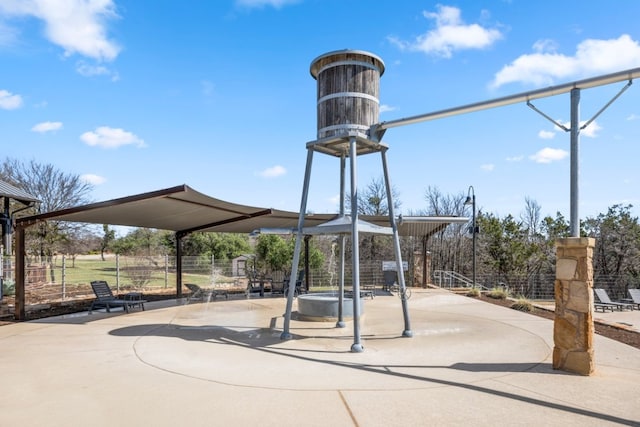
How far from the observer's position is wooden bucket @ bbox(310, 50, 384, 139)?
7723 millimetres

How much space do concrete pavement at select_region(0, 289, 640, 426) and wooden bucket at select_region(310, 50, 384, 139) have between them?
389cm

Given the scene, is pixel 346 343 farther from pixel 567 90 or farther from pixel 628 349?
pixel 567 90

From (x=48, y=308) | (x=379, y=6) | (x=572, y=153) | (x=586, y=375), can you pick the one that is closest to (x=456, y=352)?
(x=586, y=375)

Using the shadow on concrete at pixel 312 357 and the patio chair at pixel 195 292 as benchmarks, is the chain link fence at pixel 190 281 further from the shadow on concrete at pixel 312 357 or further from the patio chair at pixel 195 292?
the shadow on concrete at pixel 312 357

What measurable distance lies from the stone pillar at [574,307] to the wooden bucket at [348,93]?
3.89 m

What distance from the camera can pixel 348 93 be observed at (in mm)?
7734

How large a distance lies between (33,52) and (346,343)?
996 centimetres

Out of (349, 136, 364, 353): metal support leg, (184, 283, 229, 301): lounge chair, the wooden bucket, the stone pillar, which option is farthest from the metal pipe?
(184, 283, 229, 301): lounge chair

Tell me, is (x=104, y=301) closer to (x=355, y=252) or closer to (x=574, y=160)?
(x=355, y=252)

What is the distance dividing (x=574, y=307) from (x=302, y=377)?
3534 millimetres

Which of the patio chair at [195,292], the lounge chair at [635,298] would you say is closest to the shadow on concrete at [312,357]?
the patio chair at [195,292]

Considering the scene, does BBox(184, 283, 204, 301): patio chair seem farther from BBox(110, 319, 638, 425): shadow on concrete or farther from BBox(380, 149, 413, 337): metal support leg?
BBox(380, 149, 413, 337): metal support leg

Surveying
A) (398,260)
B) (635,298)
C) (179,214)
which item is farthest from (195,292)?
(635,298)

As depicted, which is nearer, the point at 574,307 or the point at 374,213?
the point at 574,307
